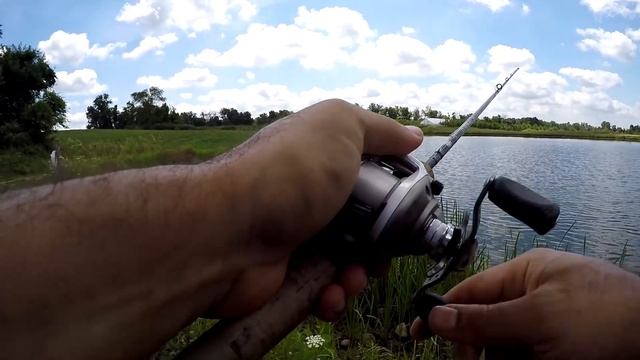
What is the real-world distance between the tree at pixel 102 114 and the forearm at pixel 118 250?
64.2 m

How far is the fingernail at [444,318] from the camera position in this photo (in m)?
1.50

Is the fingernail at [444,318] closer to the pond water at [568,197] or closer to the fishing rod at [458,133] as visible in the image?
the fishing rod at [458,133]

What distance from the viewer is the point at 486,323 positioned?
4.67 ft

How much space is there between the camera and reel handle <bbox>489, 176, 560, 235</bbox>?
1.42 m

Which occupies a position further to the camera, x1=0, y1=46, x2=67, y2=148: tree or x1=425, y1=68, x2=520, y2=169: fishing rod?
x1=0, y1=46, x2=67, y2=148: tree

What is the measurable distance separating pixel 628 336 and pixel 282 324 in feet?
2.68

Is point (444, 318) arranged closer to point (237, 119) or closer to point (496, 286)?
point (496, 286)

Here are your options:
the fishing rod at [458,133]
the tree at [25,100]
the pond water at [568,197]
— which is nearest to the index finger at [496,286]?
the fishing rod at [458,133]

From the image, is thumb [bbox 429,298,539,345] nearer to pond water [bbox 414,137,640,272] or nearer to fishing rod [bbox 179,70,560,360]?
fishing rod [bbox 179,70,560,360]

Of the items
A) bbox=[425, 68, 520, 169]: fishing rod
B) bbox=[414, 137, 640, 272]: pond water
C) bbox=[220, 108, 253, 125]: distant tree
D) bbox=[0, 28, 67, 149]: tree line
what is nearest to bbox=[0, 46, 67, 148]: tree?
bbox=[0, 28, 67, 149]: tree line

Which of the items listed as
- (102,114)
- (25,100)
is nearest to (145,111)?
(102,114)

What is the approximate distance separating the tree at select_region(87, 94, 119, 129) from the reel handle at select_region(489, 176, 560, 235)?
2531 inches

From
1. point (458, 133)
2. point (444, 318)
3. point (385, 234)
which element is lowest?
point (444, 318)

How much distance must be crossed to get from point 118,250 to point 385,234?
0.67 meters
